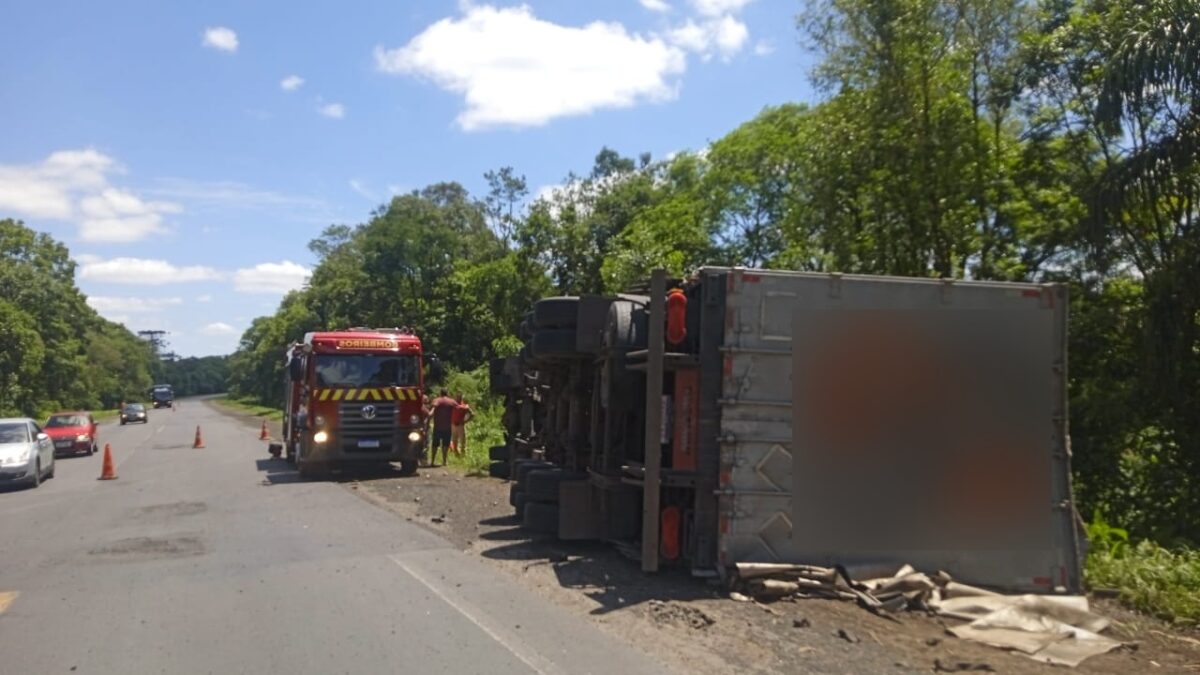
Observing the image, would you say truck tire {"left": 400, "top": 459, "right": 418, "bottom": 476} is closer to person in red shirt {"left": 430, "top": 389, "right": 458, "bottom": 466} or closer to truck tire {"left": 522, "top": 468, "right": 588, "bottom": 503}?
person in red shirt {"left": 430, "top": 389, "right": 458, "bottom": 466}

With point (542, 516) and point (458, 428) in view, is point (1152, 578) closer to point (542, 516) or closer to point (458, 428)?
point (542, 516)

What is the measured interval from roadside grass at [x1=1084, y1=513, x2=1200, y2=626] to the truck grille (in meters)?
13.5

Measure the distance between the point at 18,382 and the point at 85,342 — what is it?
37001 mm

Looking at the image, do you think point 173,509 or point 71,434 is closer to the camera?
point 173,509

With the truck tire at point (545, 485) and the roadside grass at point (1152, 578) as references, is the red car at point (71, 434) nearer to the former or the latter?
the truck tire at point (545, 485)

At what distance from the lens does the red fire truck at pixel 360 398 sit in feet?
68.2

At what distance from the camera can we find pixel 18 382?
5834cm

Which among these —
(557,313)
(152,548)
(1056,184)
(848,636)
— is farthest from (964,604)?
(1056,184)

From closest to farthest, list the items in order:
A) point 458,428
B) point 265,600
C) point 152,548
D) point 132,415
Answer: point 265,600 < point 152,548 < point 458,428 < point 132,415

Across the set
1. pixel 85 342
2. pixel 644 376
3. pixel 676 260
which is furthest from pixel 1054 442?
pixel 85 342

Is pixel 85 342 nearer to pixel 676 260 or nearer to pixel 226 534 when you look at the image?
pixel 676 260

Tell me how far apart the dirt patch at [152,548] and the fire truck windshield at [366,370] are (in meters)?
8.08

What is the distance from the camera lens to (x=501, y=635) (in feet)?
25.6

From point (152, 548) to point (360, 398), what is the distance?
8.91m
